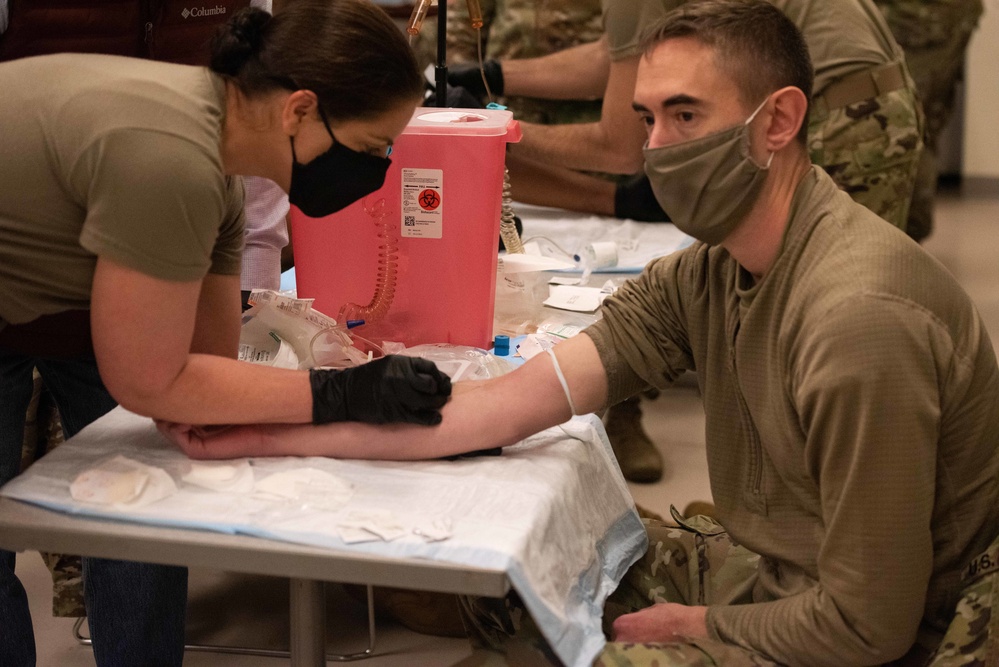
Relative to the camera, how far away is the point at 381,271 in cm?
184

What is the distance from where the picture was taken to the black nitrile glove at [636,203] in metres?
2.91

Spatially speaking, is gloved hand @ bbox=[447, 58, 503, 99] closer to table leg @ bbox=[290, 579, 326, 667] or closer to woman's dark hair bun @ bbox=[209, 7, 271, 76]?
woman's dark hair bun @ bbox=[209, 7, 271, 76]

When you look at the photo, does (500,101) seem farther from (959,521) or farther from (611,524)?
(959,521)

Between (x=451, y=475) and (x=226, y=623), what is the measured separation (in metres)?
1.24

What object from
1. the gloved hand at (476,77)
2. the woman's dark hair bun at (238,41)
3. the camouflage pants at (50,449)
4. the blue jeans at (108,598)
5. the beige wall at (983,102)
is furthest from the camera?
the beige wall at (983,102)

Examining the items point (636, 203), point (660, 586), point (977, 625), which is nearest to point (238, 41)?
point (660, 586)

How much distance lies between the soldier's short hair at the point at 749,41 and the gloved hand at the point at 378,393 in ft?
1.82

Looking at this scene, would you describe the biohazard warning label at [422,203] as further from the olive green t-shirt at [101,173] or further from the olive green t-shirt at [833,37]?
the olive green t-shirt at [833,37]

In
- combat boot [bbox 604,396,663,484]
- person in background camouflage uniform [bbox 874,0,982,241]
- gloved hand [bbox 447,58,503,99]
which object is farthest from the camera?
person in background camouflage uniform [bbox 874,0,982,241]

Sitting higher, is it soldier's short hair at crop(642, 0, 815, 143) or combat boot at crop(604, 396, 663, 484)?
soldier's short hair at crop(642, 0, 815, 143)

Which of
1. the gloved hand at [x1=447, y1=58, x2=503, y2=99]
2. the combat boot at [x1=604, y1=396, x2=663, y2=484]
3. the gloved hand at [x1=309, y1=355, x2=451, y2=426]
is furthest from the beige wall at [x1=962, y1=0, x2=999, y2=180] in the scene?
the gloved hand at [x1=309, y1=355, x2=451, y2=426]

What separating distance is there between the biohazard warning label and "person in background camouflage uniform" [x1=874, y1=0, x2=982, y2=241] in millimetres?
3546

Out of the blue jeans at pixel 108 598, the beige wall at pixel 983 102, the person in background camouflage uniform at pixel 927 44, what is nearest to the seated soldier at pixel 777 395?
the blue jeans at pixel 108 598

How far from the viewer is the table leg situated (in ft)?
4.81
